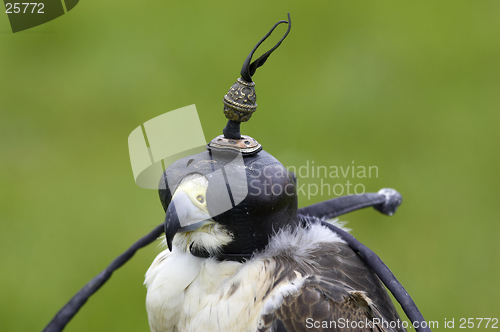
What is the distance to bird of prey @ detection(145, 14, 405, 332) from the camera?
823mm

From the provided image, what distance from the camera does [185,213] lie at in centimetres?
81

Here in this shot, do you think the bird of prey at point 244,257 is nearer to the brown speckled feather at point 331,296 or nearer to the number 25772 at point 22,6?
the brown speckled feather at point 331,296

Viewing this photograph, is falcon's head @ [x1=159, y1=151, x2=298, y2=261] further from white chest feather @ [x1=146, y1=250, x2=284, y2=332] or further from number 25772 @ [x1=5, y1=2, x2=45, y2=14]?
number 25772 @ [x1=5, y1=2, x2=45, y2=14]

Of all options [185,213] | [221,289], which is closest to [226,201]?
[185,213]

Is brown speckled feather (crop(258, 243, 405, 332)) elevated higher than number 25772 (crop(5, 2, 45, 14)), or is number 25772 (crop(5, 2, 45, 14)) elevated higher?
number 25772 (crop(5, 2, 45, 14))

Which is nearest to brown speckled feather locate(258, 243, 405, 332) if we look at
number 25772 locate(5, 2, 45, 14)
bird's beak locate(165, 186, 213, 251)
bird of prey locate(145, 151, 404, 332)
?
bird of prey locate(145, 151, 404, 332)

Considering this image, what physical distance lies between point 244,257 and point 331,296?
17cm

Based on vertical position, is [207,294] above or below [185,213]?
below

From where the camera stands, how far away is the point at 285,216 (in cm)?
89

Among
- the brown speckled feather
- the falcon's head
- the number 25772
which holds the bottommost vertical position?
the brown speckled feather

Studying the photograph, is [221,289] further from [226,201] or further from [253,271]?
[226,201]

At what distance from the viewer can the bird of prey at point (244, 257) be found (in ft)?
2.70

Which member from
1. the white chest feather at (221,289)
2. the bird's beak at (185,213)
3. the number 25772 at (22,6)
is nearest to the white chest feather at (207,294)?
the white chest feather at (221,289)

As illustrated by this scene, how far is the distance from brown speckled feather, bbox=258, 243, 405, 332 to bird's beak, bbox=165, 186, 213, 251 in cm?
18
